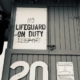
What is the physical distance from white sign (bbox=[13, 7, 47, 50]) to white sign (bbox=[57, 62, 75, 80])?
0.89 meters

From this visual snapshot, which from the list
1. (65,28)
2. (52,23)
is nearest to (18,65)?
(52,23)

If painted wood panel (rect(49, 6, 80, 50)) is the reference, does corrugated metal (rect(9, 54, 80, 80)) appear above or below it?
below

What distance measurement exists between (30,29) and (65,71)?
2077 mm

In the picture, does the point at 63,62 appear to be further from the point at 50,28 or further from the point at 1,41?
the point at 1,41

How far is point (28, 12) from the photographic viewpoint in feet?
22.2

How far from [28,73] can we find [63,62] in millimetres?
1278

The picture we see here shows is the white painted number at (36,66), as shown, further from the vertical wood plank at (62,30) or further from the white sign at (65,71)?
the vertical wood plank at (62,30)

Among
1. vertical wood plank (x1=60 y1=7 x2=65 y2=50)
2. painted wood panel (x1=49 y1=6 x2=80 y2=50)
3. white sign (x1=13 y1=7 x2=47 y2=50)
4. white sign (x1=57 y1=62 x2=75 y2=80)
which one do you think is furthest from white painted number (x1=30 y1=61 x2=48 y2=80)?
vertical wood plank (x1=60 y1=7 x2=65 y2=50)

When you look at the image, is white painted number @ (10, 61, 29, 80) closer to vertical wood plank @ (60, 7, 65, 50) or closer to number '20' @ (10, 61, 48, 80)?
number '20' @ (10, 61, 48, 80)

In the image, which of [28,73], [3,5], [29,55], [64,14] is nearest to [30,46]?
[29,55]

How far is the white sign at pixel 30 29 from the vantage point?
20.3 ft

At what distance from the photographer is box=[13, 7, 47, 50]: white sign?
618 centimetres

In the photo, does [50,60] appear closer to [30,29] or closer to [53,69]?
[53,69]

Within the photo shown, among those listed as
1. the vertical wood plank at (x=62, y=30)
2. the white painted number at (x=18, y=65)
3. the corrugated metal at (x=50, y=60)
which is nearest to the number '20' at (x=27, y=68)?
the white painted number at (x=18, y=65)
